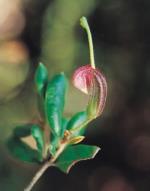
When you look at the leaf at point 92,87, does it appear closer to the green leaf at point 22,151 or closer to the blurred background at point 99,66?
the green leaf at point 22,151

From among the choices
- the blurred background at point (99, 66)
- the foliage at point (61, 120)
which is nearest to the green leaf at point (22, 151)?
the foliage at point (61, 120)

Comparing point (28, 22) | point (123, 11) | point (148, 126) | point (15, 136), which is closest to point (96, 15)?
point (123, 11)

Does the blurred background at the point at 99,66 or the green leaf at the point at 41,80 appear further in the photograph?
the blurred background at the point at 99,66

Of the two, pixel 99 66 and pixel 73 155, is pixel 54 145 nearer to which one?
pixel 73 155

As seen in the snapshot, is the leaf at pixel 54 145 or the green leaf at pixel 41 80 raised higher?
the green leaf at pixel 41 80

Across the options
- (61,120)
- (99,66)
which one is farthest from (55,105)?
(99,66)
